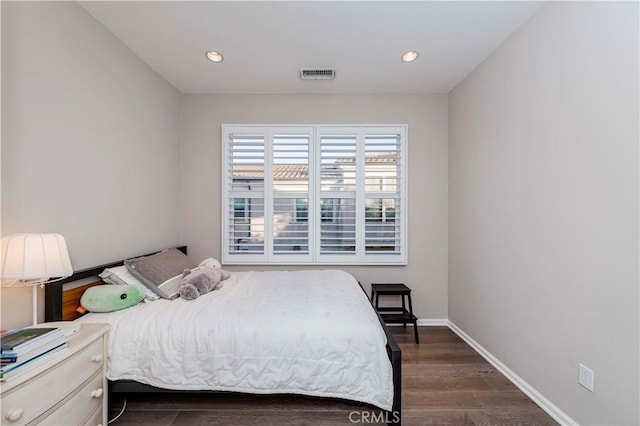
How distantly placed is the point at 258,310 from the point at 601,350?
198 cm

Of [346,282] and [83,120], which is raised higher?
[83,120]

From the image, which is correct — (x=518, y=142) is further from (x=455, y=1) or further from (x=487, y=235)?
(x=455, y=1)

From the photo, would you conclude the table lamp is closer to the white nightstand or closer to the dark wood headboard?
the dark wood headboard

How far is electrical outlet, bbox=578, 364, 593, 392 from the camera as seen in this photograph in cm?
160

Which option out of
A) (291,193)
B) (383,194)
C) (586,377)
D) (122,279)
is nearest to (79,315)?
(122,279)

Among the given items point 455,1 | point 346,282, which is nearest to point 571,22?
point 455,1

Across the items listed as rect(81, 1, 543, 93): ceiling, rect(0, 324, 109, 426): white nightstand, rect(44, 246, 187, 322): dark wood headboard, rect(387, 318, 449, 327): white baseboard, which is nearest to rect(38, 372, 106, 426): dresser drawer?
rect(0, 324, 109, 426): white nightstand

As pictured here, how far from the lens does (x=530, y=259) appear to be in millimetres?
2078

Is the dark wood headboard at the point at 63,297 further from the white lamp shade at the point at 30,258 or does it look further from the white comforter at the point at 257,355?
the white lamp shade at the point at 30,258

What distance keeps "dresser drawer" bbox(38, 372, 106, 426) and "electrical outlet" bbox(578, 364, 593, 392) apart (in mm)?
2718

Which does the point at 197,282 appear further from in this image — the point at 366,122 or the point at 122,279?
the point at 366,122

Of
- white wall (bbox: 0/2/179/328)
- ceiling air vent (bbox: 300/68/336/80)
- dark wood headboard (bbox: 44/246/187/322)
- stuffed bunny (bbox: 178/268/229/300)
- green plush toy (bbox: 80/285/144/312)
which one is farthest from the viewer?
ceiling air vent (bbox: 300/68/336/80)

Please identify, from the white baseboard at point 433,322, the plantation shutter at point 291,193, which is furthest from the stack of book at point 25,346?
the white baseboard at point 433,322

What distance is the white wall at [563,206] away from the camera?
1438mm
